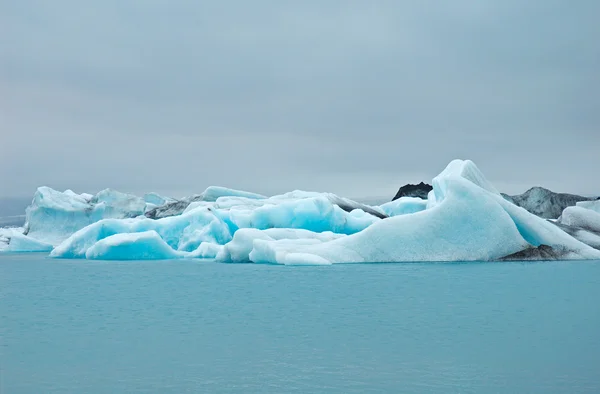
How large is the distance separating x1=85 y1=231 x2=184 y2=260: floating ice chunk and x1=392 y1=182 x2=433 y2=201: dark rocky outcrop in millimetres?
20852

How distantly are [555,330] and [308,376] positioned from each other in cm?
383

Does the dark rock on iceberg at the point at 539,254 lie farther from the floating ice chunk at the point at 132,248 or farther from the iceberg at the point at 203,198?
the iceberg at the point at 203,198

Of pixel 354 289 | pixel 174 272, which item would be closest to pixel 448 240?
pixel 354 289

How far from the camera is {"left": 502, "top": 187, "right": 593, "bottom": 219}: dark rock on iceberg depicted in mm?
34125

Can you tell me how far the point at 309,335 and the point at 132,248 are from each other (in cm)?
1651

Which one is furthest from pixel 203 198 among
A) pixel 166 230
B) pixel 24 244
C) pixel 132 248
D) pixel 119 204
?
pixel 132 248

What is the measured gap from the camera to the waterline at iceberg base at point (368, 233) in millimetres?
18359

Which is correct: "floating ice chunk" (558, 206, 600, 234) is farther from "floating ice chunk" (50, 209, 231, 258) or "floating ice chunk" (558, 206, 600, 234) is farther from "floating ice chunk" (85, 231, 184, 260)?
"floating ice chunk" (85, 231, 184, 260)

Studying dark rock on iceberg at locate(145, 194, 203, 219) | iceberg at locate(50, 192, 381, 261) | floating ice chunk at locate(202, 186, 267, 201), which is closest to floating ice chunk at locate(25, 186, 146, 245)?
dark rock on iceberg at locate(145, 194, 203, 219)

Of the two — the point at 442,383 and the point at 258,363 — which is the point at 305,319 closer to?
the point at 258,363

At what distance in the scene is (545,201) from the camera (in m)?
34.3

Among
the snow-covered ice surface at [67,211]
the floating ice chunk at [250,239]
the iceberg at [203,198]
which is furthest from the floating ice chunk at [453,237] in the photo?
the snow-covered ice surface at [67,211]

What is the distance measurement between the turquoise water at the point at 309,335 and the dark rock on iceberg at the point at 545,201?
19407 mm

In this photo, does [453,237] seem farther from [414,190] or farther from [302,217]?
[414,190]
